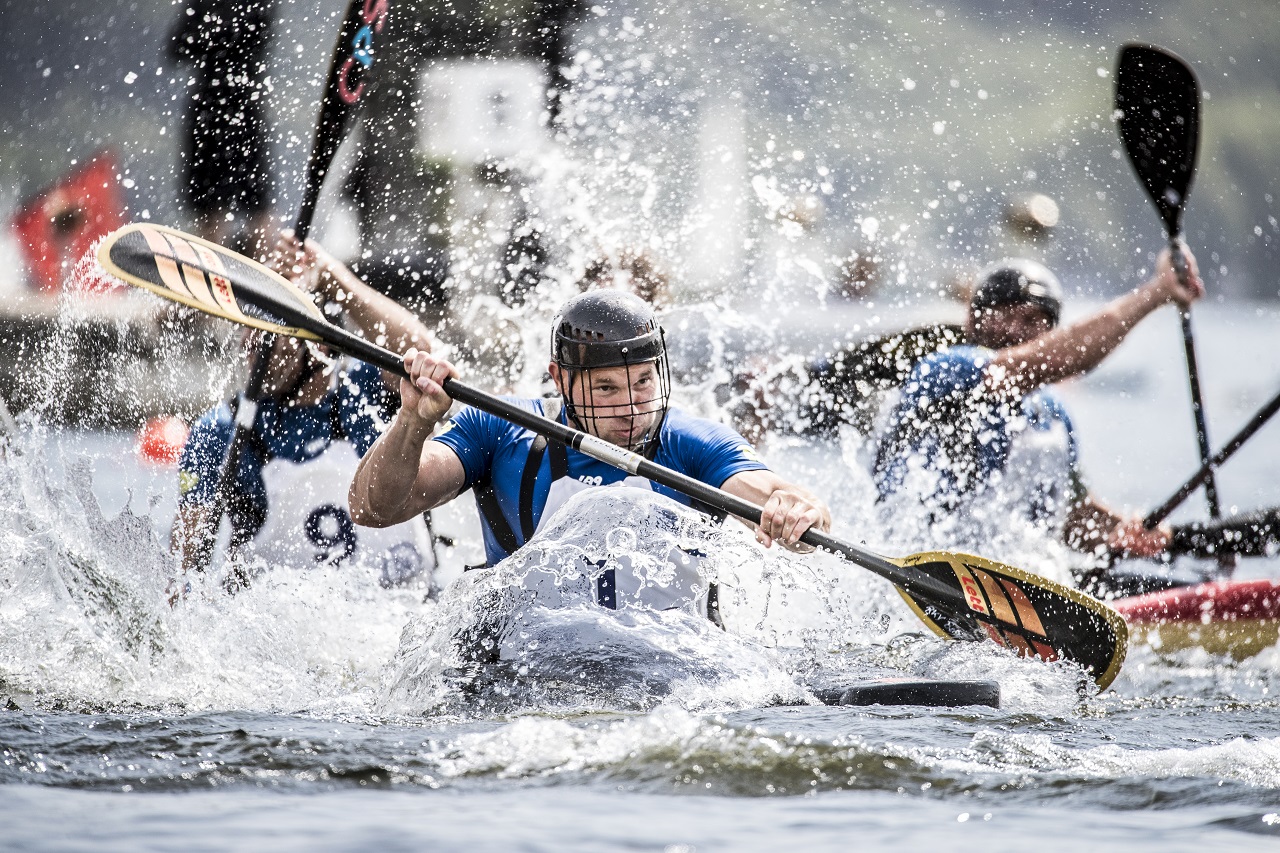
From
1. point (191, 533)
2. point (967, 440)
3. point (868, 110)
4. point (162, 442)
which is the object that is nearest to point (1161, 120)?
point (967, 440)

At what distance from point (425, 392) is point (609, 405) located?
0.48 metres

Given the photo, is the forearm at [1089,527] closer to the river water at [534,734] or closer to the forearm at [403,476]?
the river water at [534,734]

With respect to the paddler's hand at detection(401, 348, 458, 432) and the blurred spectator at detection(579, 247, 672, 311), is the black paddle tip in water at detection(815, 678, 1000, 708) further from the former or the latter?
the blurred spectator at detection(579, 247, 672, 311)

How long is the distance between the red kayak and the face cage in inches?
99.2

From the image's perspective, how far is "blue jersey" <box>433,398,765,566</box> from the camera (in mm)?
3359

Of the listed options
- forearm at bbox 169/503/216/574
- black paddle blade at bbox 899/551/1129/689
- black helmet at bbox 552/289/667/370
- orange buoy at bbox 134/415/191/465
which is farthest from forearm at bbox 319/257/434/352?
orange buoy at bbox 134/415/191/465

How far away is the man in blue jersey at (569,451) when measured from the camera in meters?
3.16

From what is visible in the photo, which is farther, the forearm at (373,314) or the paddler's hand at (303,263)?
the paddler's hand at (303,263)

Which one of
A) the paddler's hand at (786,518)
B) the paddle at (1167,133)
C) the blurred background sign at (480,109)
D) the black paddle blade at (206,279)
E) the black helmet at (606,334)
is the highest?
the blurred background sign at (480,109)

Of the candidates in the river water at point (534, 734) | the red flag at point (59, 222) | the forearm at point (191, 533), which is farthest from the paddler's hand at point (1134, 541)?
the red flag at point (59, 222)

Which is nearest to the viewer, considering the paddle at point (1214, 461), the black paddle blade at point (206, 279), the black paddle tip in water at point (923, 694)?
the black paddle tip in water at point (923, 694)

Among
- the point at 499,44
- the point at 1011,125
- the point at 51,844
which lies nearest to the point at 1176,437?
the point at 1011,125

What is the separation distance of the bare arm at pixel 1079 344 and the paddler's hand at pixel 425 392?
3.22 meters

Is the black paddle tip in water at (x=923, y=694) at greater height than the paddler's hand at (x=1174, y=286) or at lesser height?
lesser
